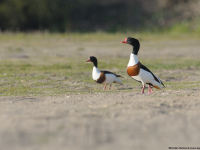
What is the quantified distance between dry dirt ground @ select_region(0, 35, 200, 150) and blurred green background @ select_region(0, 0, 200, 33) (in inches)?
828

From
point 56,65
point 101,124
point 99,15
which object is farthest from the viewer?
point 99,15

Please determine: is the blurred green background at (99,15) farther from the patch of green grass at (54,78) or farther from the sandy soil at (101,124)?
the sandy soil at (101,124)

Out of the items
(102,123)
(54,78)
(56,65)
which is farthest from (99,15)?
(102,123)

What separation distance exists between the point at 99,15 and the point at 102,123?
26.4 m

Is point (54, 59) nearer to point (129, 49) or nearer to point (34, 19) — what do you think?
point (129, 49)

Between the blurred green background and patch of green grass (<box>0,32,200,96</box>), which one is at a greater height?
the blurred green background

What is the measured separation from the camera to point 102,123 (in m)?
5.64

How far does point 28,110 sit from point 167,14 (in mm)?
25223

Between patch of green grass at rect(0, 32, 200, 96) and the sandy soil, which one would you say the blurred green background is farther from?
the sandy soil

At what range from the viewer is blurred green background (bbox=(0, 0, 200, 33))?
27828mm

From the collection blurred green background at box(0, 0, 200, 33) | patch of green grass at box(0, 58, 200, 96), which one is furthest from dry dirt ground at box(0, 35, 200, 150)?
blurred green background at box(0, 0, 200, 33)

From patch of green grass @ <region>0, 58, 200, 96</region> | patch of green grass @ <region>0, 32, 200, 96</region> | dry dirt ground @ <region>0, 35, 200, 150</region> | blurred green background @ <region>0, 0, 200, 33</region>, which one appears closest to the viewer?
dry dirt ground @ <region>0, 35, 200, 150</region>

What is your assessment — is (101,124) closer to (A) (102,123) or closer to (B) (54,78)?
(A) (102,123)

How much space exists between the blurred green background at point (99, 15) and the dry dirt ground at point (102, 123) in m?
21.0
